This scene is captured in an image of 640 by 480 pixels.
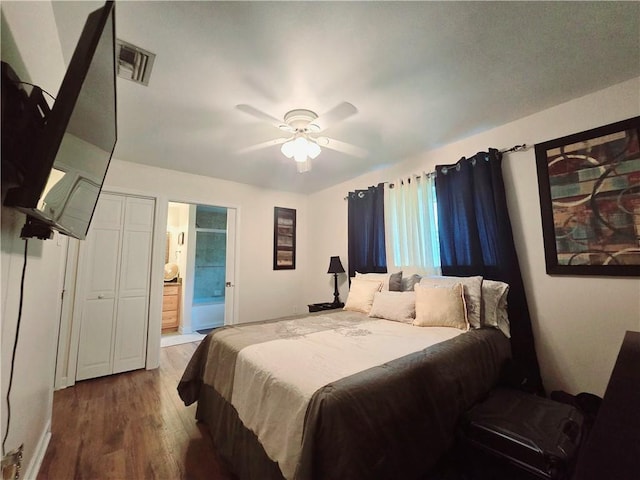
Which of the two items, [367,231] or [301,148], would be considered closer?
[301,148]

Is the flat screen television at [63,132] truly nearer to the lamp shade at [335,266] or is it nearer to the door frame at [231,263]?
the door frame at [231,263]

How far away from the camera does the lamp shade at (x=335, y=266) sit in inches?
157

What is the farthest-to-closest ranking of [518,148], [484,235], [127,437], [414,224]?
1. [414,224]
2. [484,235]
3. [518,148]
4. [127,437]

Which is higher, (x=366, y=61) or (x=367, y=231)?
(x=366, y=61)

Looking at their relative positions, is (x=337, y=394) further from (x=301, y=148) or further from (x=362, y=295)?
(x=362, y=295)

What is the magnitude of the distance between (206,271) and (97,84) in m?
4.81

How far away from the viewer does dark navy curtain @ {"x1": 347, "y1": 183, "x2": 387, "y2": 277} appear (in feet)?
11.6

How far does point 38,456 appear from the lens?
1571 mm

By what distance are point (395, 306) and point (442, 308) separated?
1.44 feet

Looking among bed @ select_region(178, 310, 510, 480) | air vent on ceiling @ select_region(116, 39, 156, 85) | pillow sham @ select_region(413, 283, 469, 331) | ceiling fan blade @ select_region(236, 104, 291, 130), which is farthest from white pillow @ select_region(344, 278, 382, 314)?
air vent on ceiling @ select_region(116, 39, 156, 85)

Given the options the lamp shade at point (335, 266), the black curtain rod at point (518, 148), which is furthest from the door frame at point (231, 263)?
the black curtain rod at point (518, 148)

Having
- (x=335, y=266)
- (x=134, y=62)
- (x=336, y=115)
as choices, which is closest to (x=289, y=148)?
(x=336, y=115)

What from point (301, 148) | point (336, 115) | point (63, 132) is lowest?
point (63, 132)

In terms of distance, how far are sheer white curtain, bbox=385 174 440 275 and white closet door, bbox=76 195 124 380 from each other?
3.37 m
